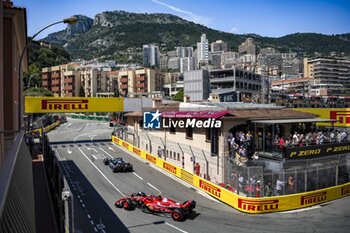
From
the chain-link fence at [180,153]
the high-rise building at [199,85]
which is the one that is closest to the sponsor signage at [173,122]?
the chain-link fence at [180,153]

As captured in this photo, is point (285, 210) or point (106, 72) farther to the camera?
point (106, 72)

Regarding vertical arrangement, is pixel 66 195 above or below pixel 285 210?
above

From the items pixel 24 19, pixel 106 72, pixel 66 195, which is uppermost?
pixel 106 72

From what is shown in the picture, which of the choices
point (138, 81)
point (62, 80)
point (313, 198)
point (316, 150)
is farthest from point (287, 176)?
point (62, 80)

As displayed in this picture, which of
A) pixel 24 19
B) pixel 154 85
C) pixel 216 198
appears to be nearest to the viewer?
pixel 24 19

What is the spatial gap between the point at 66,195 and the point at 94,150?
3754 centimetres

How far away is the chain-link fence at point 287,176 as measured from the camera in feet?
68.3

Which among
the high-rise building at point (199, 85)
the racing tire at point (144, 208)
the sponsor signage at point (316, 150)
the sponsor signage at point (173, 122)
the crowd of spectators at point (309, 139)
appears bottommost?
the racing tire at point (144, 208)

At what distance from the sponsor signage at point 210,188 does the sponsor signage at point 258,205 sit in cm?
258

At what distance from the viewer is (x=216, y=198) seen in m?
23.3

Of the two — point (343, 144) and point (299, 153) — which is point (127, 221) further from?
point (343, 144)

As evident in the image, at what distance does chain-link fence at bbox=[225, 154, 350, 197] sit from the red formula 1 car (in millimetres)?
4168

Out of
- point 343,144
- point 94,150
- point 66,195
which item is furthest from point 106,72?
point 66,195

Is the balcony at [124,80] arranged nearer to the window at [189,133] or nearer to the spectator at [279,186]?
the window at [189,133]
